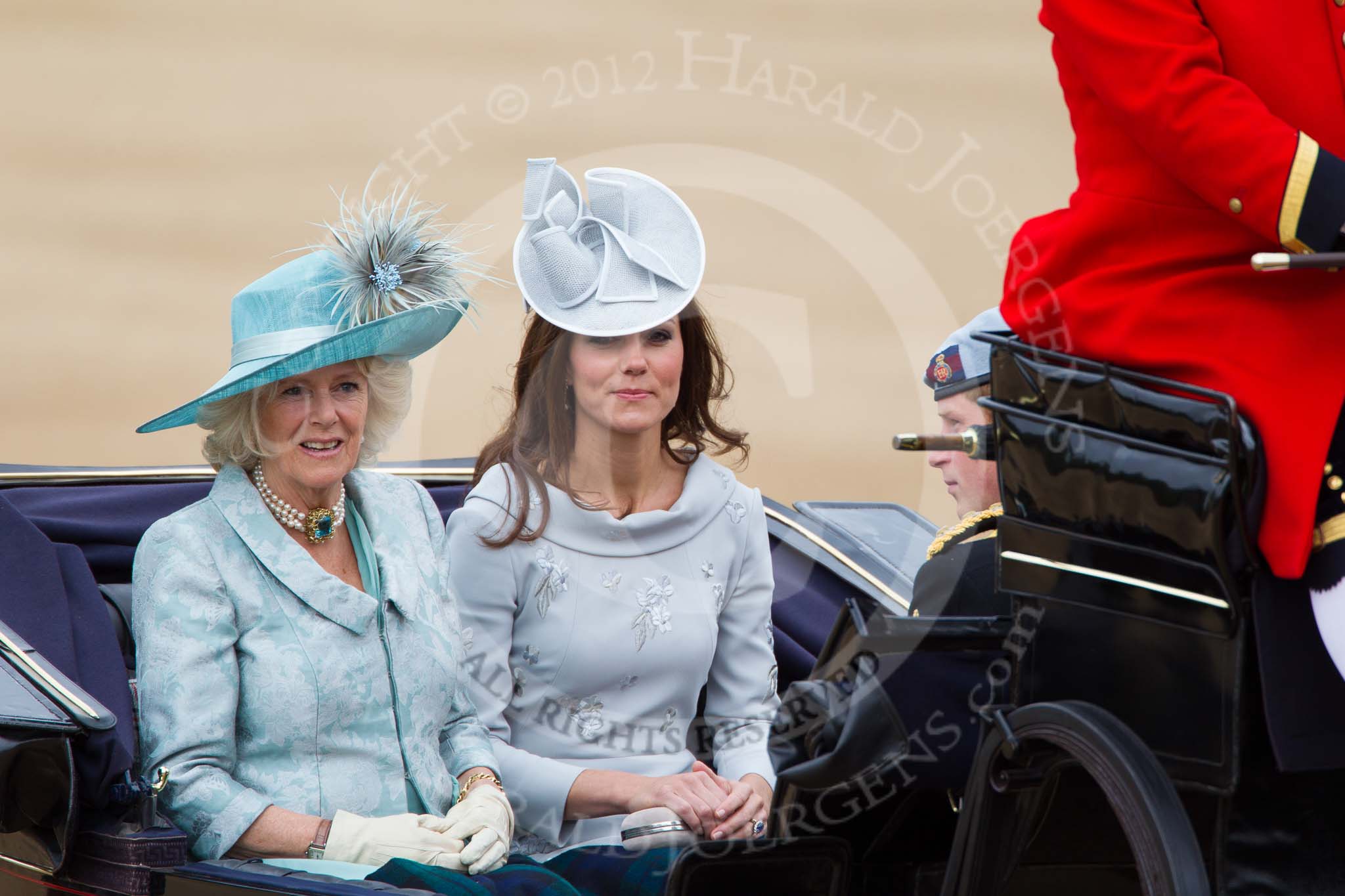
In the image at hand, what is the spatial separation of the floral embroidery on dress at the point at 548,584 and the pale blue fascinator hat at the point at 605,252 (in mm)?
312

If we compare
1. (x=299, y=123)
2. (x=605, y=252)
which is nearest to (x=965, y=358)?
(x=605, y=252)

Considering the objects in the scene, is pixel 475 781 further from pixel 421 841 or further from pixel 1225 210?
pixel 1225 210

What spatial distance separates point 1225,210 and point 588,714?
3.74 ft

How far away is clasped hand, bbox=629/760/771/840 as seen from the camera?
1927 millimetres

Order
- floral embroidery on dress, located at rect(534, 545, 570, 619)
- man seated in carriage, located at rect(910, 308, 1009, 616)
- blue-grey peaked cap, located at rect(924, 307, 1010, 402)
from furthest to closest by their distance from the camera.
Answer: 1. floral embroidery on dress, located at rect(534, 545, 570, 619)
2. blue-grey peaked cap, located at rect(924, 307, 1010, 402)
3. man seated in carriage, located at rect(910, 308, 1009, 616)

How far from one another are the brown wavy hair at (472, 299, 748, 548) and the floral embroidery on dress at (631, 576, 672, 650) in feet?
0.46

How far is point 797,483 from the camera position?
4.50 m

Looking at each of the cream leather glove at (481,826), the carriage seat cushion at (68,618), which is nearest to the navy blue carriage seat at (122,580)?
the carriage seat cushion at (68,618)

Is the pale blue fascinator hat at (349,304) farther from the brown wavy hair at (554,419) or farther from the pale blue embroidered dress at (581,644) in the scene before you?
the pale blue embroidered dress at (581,644)

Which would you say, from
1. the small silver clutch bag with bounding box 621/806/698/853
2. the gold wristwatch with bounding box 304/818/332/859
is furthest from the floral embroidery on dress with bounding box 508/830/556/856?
the gold wristwatch with bounding box 304/818/332/859

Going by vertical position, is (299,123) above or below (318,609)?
above

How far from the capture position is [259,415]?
1.89m

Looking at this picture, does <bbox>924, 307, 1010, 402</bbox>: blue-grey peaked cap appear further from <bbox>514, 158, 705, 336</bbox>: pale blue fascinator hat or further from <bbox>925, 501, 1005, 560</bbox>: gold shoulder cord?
<bbox>514, 158, 705, 336</bbox>: pale blue fascinator hat

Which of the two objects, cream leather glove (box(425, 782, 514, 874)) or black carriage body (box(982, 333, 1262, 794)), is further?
cream leather glove (box(425, 782, 514, 874))
